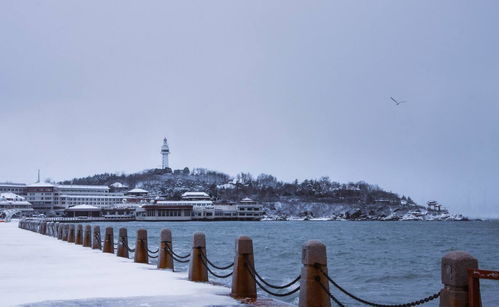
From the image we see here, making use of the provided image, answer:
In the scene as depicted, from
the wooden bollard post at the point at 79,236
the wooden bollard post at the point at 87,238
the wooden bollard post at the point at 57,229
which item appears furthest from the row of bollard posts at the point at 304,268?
the wooden bollard post at the point at 57,229

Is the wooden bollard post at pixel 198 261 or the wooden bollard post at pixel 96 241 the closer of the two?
the wooden bollard post at pixel 198 261

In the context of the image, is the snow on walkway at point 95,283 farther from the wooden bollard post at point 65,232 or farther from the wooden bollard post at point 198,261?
the wooden bollard post at point 65,232

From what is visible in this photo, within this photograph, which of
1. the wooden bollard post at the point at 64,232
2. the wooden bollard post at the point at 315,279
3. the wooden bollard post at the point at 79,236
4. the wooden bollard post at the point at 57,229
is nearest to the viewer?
the wooden bollard post at the point at 315,279

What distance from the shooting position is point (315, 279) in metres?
10.9

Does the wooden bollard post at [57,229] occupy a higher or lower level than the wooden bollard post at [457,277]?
lower

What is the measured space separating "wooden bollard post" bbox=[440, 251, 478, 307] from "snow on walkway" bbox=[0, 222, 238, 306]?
497 cm

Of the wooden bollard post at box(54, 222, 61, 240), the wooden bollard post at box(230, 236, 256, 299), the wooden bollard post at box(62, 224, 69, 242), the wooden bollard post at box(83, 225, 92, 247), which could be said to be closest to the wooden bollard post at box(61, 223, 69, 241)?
the wooden bollard post at box(62, 224, 69, 242)

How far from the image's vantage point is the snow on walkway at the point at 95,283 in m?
12.7

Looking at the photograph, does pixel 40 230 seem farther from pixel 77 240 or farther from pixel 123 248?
pixel 123 248

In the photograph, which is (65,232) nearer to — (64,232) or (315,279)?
(64,232)

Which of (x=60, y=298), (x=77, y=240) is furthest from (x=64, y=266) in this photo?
(x=77, y=240)

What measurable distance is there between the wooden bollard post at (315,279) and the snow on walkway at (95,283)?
187cm

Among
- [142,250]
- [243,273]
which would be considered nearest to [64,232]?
[142,250]

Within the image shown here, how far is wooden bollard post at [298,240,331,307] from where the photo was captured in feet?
35.4
